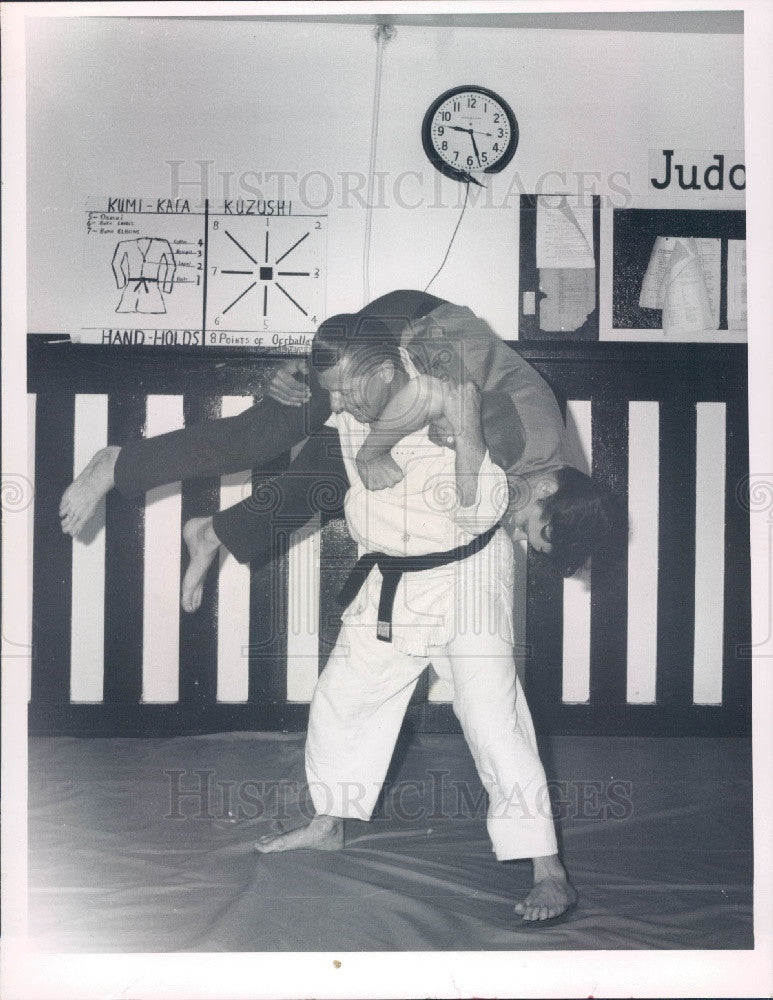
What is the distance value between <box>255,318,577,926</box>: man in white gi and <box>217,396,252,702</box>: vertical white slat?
474mm

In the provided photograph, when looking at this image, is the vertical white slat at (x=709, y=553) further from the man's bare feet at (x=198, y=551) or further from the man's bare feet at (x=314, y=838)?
the man's bare feet at (x=198, y=551)

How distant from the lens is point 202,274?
1768 millimetres

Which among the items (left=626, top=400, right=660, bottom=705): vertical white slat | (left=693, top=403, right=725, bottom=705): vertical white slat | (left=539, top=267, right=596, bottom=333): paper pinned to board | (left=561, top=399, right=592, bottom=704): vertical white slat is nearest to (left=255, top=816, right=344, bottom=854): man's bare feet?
(left=561, top=399, right=592, bottom=704): vertical white slat

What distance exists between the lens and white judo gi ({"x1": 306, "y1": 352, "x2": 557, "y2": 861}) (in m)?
1.27

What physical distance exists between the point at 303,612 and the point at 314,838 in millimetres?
545

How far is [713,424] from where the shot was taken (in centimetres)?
181

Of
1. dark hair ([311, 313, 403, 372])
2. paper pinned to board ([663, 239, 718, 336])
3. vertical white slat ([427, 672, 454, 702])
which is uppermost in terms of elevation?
paper pinned to board ([663, 239, 718, 336])

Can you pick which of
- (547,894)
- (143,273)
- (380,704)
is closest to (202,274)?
(143,273)

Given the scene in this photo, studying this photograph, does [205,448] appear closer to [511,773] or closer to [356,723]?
[356,723]

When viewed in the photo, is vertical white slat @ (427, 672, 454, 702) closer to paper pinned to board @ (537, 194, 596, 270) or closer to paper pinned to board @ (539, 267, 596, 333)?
paper pinned to board @ (539, 267, 596, 333)

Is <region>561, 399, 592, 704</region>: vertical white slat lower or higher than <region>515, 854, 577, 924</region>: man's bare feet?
higher

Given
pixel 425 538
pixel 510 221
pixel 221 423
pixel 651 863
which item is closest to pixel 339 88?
pixel 510 221

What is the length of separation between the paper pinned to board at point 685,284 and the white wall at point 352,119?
0.11 m

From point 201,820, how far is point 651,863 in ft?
2.40
